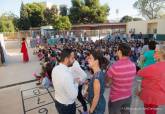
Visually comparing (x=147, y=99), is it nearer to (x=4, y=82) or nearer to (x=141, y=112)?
(x=141, y=112)

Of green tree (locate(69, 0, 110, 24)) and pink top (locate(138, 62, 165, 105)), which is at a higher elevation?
green tree (locate(69, 0, 110, 24))

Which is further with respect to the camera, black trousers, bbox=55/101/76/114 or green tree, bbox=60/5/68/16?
green tree, bbox=60/5/68/16

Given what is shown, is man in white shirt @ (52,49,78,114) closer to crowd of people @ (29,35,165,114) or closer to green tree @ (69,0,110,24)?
crowd of people @ (29,35,165,114)

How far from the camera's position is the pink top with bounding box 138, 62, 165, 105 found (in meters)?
2.70

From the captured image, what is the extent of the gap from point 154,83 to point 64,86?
3.77 feet

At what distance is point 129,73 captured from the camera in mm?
2805

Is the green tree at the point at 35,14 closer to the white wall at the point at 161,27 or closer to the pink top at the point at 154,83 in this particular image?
the white wall at the point at 161,27

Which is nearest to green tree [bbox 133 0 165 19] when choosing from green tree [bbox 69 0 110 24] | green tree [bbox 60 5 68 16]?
green tree [bbox 69 0 110 24]

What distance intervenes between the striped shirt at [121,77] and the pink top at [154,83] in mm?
163

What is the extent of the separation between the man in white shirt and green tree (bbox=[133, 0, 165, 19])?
130 feet

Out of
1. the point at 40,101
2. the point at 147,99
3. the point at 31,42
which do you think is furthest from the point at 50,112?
the point at 31,42

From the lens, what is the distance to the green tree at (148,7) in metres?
39.8

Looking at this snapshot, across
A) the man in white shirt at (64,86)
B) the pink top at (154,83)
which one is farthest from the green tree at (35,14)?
the pink top at (154,83)

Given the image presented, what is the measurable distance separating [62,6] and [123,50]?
41678mm
